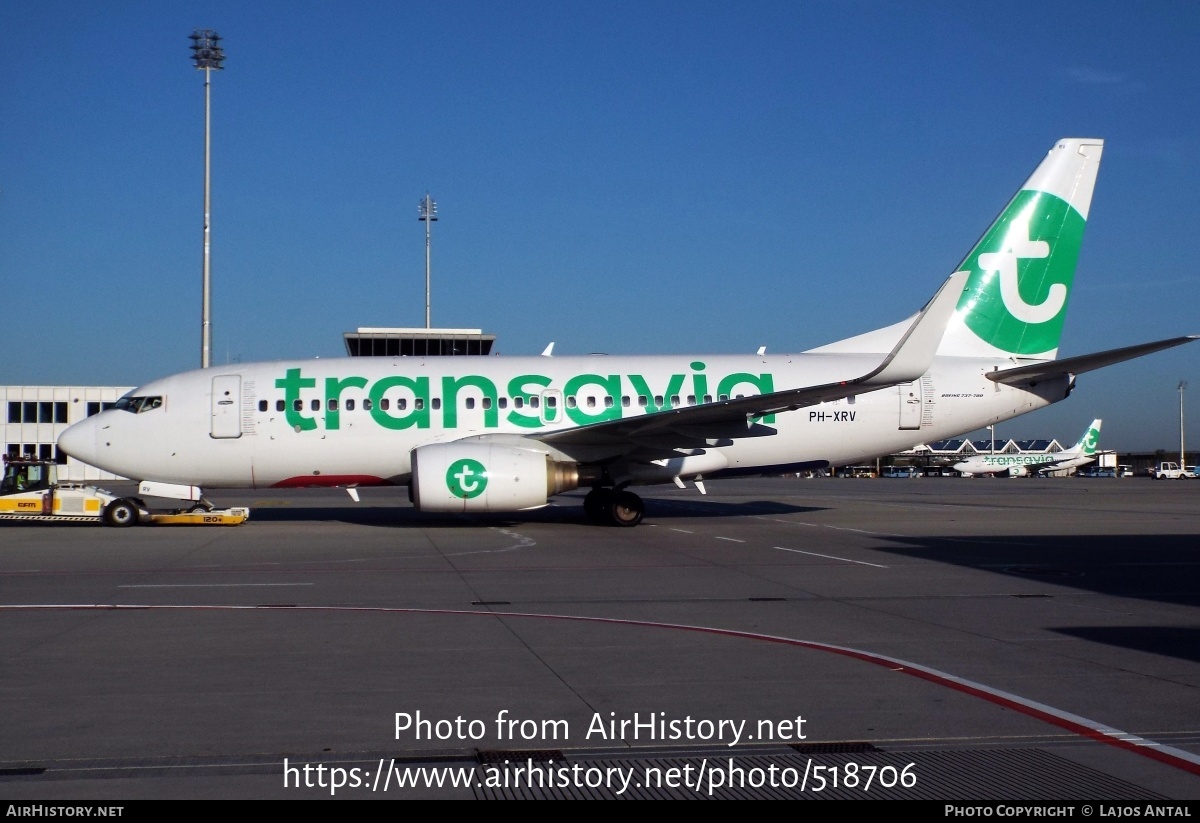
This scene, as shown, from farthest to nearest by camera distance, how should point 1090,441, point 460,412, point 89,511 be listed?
point 1090,441 → point 89,511 → point 460,412

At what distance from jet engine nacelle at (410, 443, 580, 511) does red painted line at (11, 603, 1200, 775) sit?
8292 millimetres

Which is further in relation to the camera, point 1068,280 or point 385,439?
point 1068,280

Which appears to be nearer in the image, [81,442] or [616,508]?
[616,508]

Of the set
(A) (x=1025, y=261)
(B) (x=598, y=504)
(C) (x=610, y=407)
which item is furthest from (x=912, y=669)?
(A) (x=1025, y=261)

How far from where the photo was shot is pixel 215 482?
21.6 meters

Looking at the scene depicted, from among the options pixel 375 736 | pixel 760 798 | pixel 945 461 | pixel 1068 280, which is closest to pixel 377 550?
pixel 375 736

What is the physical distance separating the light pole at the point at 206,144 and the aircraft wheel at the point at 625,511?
15382 mm

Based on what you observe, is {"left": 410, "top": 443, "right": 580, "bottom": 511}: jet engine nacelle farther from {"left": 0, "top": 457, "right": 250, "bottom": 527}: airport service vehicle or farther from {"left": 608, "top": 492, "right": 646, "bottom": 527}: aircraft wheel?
{"left": 0, "top": 457, "right": 250, "bottom": 527}: airport service vehicle

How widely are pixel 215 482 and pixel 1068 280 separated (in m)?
19.1

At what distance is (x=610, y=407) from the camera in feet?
71.2

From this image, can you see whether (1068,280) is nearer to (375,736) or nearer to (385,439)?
(385,439)

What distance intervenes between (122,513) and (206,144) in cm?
1650

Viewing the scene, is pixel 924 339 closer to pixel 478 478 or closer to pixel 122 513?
pixel 478 478

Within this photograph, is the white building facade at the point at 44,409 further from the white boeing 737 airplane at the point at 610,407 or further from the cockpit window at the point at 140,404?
the white boeing 737 airplane at the point at 610,407
